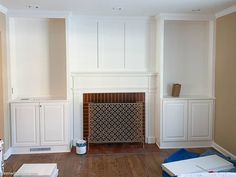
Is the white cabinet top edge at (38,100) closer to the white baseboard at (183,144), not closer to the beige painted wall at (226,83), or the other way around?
the white baseboard at (183,144)

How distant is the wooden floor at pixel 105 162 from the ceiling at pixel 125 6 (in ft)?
7.38

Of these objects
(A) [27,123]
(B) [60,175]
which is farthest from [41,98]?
(B) [60,175]

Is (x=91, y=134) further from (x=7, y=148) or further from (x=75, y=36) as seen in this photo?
(x=75, y=36)

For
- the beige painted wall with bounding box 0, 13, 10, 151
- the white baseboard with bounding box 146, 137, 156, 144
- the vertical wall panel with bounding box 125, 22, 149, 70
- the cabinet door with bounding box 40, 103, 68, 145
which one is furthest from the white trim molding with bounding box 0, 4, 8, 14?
the white baseboard with bounding box 146, 137, 156, 144

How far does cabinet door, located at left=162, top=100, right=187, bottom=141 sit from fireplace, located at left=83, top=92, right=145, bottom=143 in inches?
16.7

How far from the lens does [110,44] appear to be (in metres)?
5.15

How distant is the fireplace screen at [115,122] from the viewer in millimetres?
5047

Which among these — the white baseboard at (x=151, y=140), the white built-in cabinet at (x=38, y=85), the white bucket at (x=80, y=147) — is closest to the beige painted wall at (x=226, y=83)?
the white baseboard at (x=151, y=140)

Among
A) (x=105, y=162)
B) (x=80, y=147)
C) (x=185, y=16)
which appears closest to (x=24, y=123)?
(x=80, y=147)

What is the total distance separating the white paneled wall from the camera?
5.07 metres

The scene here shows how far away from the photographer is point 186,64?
530 cm

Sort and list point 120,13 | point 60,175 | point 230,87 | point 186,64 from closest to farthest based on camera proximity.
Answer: point 60,175 < point 230,87 < point 120,13 < point 186,64

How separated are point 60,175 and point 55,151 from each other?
39.4 inches

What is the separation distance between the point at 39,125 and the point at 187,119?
2.43 m
